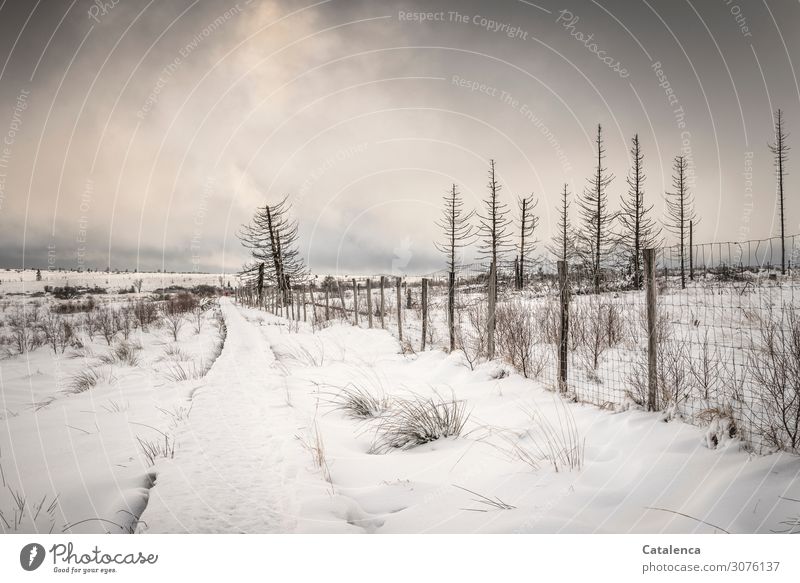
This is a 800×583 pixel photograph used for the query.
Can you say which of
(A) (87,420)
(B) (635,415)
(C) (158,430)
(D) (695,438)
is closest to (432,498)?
(D) (695,438)

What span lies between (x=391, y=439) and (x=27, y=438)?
12.7ft

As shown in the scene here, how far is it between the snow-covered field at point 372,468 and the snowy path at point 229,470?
1cm

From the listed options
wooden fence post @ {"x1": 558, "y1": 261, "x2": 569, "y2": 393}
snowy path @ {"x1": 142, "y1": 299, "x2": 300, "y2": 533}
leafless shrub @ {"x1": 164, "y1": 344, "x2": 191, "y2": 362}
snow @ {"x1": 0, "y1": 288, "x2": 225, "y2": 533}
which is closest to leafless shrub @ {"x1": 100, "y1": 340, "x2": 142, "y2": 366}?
snow @ {"x1": 0, "y1": 288, "x2": 225, "y2": 533}

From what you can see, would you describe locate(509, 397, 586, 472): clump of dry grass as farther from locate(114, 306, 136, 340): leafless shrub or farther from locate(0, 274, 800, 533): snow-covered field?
locate(114, 306, 136, 340): leafless shrub

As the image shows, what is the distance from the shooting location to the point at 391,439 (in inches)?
119

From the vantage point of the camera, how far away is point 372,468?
8.36 ft

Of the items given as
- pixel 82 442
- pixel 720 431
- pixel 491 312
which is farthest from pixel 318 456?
pixel 491 312

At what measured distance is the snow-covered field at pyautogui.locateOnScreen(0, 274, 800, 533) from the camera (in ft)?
6.02

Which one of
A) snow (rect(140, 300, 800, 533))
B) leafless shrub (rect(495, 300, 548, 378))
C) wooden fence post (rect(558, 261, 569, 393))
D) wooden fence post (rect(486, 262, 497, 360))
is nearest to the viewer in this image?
snow (rect(140, 300, 800, 533))

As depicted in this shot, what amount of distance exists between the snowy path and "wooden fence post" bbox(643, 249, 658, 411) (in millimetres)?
3860

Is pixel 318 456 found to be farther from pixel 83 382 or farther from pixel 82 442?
pixel 83 382

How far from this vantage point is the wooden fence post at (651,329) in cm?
339

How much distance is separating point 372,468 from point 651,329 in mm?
3573
